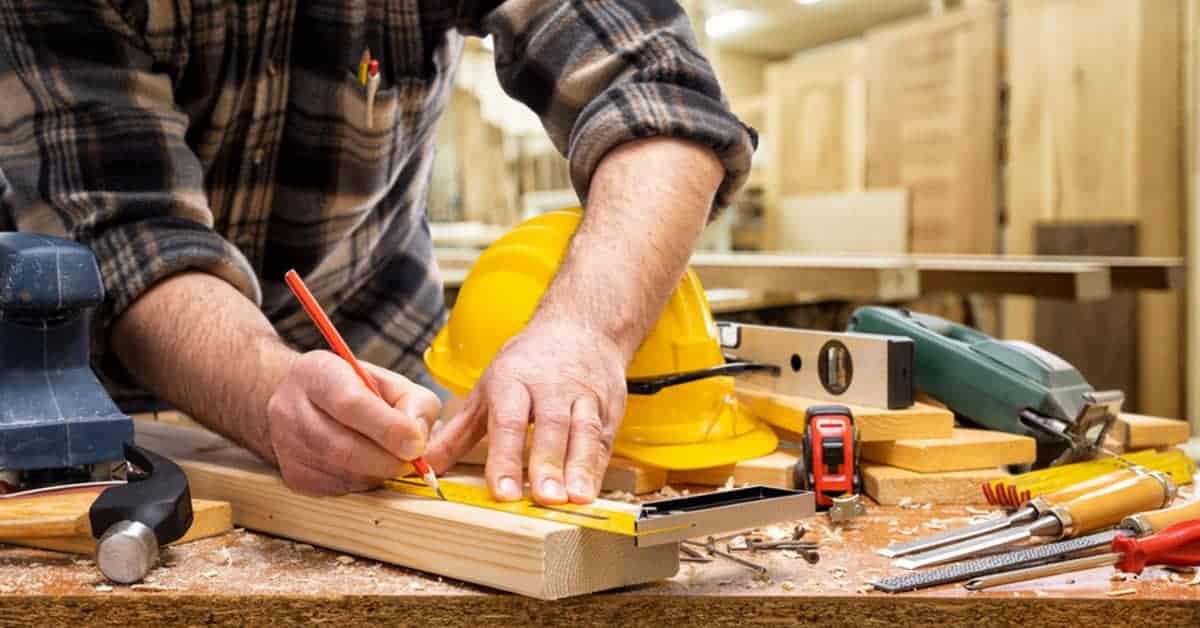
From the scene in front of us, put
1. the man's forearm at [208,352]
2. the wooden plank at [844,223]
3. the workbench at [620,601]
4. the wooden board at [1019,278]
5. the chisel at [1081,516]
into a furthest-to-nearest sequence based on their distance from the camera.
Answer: the wooden plank at [844,223]
the wooden board at [1019,278]
the man's forearm at [208,352]
the chisel at [1081,516]
the workbench at [620,601]

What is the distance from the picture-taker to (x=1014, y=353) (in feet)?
4.27

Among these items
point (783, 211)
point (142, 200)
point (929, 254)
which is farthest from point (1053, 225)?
point (142, 200)

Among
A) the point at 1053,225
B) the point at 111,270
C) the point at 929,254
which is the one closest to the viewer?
the point at 111,270

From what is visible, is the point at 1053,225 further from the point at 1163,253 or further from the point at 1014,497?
the point at 1014,497

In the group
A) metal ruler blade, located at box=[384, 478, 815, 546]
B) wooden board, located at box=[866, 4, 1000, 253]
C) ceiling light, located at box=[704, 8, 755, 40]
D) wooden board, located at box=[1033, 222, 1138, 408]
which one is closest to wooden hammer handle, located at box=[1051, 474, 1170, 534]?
metal ruler blade, located at box=[384, 478, 815, 546]

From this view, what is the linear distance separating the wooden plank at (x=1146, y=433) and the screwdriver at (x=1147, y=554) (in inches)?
17.2

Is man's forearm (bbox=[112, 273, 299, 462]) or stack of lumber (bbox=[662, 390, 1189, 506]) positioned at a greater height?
man's forearm (bbox=[112, 273, 299, 462])

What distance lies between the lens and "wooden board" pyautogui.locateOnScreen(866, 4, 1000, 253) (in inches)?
194

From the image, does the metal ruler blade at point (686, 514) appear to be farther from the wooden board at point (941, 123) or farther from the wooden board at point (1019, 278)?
the wooden board at point (941, 123)

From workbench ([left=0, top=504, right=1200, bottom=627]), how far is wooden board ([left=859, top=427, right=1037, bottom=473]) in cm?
30

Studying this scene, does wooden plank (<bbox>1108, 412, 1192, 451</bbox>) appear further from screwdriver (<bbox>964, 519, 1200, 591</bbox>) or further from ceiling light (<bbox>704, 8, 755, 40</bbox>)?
ceiling light (<bbox>704, 8, 755, 40</bbox>)

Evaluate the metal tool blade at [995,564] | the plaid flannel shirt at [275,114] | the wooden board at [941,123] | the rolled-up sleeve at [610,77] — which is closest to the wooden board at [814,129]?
the wooden board at [941,123]

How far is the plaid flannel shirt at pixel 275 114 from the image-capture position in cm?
130

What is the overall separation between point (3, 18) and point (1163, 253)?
3.96m
